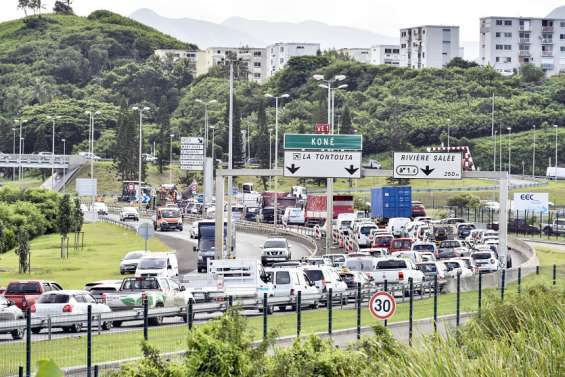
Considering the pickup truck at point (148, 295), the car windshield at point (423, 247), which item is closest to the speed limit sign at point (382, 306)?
the pickup truck at point (148, 295)

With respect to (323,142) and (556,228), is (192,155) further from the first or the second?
(323,142)

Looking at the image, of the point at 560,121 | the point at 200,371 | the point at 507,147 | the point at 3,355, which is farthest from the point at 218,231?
the point at 560,121

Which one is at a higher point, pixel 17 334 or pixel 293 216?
pixel 293 216

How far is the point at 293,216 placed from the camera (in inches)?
3927

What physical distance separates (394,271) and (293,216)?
170ft

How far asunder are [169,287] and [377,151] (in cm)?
12363

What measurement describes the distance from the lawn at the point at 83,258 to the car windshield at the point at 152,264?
2.48 m

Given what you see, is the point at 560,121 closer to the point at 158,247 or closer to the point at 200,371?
the point at 158,247

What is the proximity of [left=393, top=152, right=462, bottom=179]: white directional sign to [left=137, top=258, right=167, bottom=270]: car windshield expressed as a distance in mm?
10102

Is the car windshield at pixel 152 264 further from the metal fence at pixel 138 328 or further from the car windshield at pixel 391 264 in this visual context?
the metal fence at pixel 138 328

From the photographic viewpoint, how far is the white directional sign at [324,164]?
56.3 metres

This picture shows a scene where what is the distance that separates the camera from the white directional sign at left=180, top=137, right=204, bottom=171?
90.9 m

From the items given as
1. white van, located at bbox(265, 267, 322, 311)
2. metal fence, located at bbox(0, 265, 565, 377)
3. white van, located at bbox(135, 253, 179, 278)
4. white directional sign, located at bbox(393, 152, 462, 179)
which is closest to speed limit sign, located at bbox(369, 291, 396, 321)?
metal fence, located at bbox(0, 265, 565, 377)

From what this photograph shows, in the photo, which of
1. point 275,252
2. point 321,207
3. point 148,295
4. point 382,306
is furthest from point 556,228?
point 382,306
